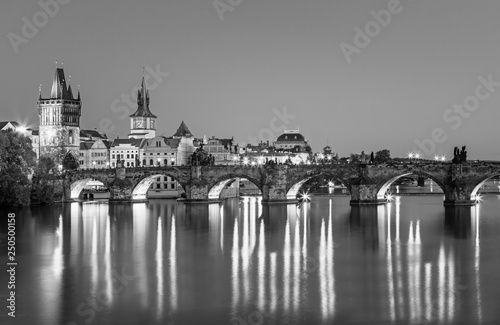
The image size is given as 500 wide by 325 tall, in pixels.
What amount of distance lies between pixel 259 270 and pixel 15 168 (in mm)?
33232

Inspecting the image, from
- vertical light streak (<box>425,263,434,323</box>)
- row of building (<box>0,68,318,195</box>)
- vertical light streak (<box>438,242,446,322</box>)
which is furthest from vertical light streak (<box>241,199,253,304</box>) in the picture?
row of building (<box>0,68,318,195</box>)

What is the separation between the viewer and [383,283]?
24734mm

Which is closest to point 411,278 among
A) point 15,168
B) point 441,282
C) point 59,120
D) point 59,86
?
point 441,282

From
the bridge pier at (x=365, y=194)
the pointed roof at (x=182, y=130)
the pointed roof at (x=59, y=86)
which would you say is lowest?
the bridge pier at (x=365, y=194)

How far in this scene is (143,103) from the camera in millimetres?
106062

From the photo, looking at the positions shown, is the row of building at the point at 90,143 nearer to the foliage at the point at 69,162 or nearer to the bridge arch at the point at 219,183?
the foliage at the point at 69,162

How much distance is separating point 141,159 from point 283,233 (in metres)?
54.9

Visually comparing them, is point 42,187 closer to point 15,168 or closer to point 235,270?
point 15,168

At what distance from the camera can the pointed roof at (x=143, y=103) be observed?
4136 inches

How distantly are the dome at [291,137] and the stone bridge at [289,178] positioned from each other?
391 ft

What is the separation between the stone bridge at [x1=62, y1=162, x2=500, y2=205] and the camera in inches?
2100

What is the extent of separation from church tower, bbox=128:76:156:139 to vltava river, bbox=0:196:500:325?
184ft

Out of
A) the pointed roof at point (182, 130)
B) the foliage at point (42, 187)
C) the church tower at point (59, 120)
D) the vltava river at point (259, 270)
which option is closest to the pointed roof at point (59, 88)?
the church tower at point (59, 120)

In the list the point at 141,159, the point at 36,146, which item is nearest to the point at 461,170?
the point at 141,159
